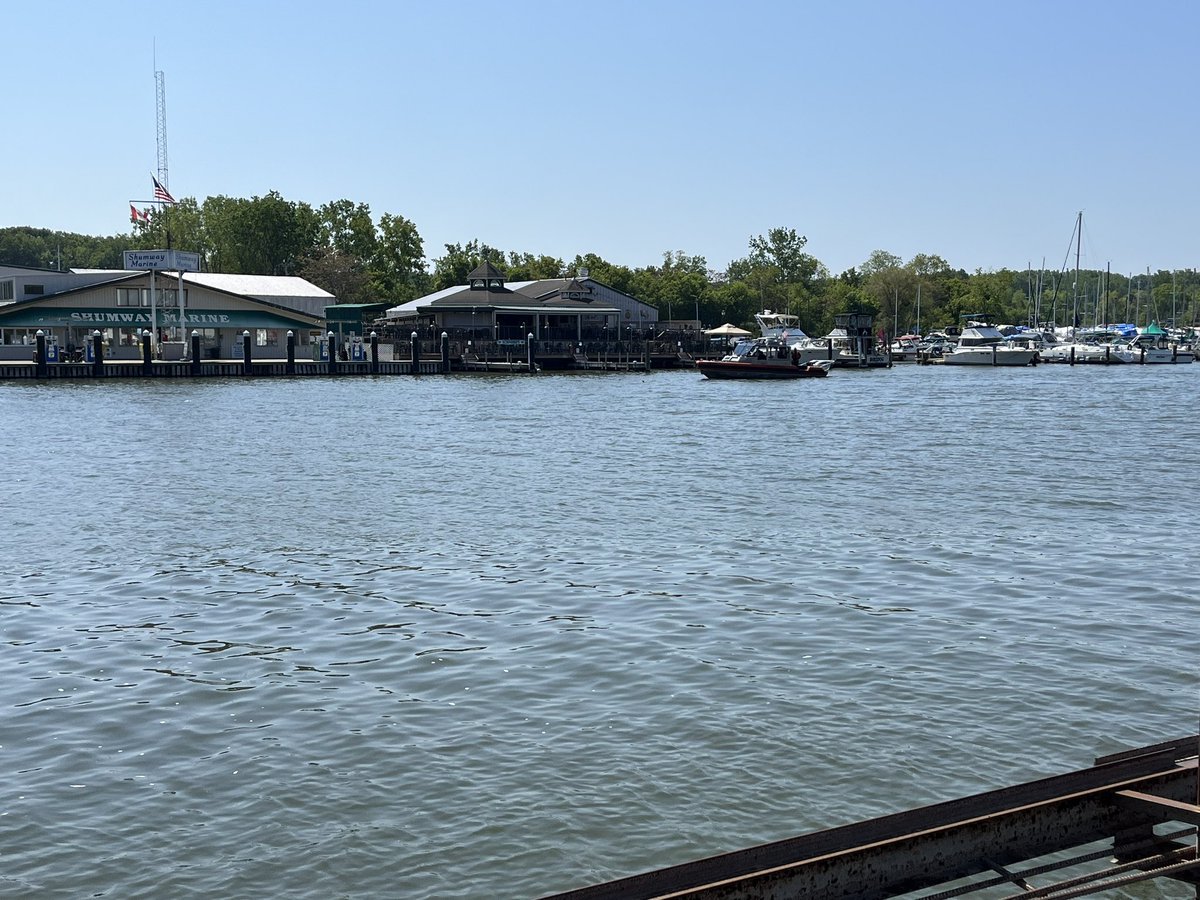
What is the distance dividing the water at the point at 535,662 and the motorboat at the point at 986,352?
9464 centimetres

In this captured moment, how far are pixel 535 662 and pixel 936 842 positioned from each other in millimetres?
7626

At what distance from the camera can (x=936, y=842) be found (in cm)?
734

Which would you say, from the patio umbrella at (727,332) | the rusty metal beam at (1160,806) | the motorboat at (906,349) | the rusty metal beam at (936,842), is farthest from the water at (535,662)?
the motorboat at (906,349)

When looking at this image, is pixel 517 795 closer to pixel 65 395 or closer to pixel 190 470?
pixel 190 470

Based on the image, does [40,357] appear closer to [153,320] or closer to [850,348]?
[153,320]

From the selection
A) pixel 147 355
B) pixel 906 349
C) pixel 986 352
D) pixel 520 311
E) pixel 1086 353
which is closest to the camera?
pixel 147 355

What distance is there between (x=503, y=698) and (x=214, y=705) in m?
3.12

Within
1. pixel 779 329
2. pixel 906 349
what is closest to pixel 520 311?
pixel 779 329

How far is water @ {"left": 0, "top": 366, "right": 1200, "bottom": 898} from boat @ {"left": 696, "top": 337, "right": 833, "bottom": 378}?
2230 inches

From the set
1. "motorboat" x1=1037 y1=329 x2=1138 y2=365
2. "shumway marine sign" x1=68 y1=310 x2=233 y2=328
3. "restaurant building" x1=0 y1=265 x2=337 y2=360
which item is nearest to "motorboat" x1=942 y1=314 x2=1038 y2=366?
"motorboat" x1=1037 y1=329 x2=1138 y2=365

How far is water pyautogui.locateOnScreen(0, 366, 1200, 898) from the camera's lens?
988cm

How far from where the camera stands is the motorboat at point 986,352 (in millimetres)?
124500

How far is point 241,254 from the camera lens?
157500 millimetres

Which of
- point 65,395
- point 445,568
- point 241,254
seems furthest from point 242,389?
point 241,254
